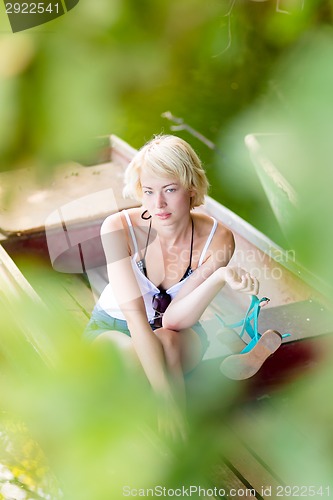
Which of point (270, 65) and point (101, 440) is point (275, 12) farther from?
point (101, 440)

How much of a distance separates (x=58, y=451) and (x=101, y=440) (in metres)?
0.01

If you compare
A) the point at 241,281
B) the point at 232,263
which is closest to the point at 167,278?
the point at 241,281

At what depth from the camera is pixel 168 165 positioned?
694 millimetres

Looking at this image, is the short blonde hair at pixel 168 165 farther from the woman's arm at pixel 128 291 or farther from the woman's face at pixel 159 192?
the woman's arm at pixel 128 291

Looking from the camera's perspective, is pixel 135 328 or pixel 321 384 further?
pixel 135 328

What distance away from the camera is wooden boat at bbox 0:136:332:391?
110cm

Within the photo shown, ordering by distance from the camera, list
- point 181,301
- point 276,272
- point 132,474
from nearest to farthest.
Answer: point 132,474
point 181,301
point 276,272

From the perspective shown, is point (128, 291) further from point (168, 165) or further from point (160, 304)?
point (168, 165)

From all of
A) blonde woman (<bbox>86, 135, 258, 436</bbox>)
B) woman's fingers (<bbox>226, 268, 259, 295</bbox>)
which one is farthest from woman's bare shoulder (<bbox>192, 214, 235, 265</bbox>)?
woman's fingers (<bbox>226, 268, 259, 295</bbox>)

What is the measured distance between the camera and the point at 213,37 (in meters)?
0.24

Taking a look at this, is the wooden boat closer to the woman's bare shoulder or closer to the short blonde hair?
the woman's bare shoulder

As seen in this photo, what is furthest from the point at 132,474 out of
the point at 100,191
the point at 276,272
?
the point at 100,191

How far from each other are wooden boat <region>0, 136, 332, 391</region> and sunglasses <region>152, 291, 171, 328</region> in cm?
12

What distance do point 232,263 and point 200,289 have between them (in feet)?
2.07
